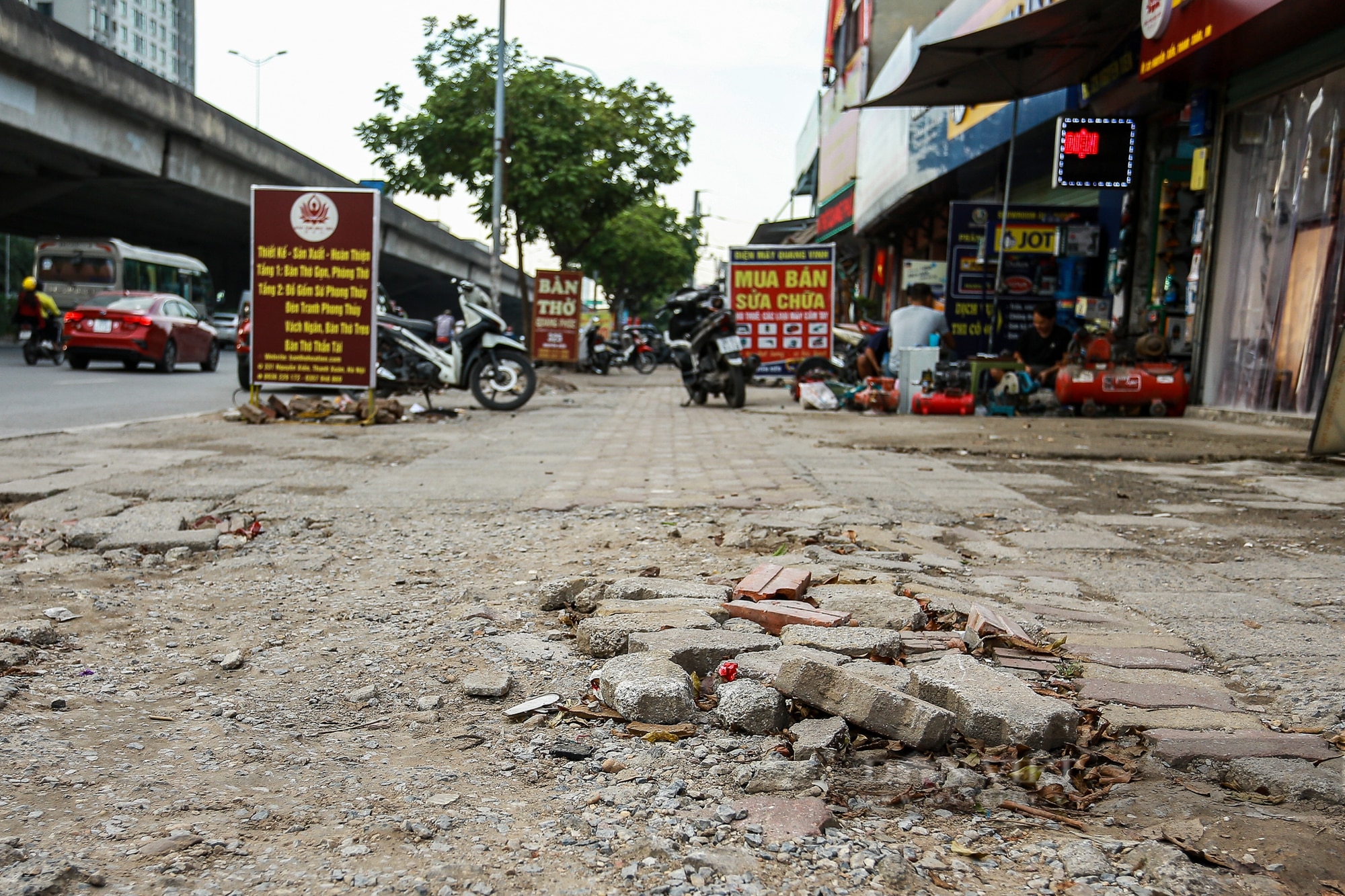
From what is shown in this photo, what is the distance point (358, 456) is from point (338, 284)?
3.21 meters

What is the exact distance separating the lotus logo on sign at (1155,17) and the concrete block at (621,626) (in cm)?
832

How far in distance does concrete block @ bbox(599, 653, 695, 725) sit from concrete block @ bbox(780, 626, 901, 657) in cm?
36

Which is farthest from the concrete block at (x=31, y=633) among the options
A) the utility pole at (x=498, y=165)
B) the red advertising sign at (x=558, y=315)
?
the red advertising sign at (x=558, y=315)

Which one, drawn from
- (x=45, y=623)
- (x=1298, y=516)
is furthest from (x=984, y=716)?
(x=1298, y=516)

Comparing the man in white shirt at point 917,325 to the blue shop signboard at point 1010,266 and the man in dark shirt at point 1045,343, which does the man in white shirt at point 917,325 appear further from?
the man in dark shirt at point 1045,343

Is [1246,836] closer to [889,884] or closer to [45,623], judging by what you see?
[889,884]

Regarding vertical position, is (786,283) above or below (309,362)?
above

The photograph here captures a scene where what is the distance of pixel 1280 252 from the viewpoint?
9117 millimetres

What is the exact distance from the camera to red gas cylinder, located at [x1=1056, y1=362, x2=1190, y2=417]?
9.84 metres

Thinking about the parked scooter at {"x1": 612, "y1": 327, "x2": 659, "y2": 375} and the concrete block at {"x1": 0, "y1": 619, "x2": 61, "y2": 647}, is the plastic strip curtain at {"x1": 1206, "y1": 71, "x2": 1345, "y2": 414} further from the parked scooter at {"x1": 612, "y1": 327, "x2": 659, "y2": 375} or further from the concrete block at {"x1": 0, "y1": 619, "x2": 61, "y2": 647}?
the parked scooter at {"x1": 612, "y1": 327, "x2": 659, "y2": 375}

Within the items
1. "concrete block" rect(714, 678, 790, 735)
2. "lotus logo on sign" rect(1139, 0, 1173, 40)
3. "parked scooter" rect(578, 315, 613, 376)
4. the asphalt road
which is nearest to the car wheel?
the asphalt road

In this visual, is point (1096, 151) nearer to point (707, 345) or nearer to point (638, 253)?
point (707, 345)

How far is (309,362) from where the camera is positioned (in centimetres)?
969

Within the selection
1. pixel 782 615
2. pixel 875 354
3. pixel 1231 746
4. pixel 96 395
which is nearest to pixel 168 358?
pixel 96 395
